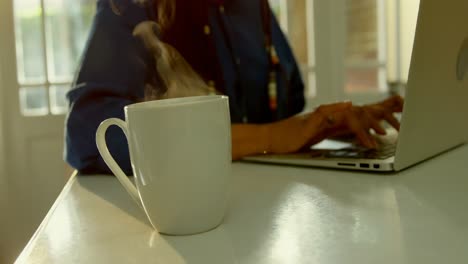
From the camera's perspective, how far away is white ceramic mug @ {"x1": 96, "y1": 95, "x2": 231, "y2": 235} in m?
0.41

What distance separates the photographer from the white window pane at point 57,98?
1700 millimetres

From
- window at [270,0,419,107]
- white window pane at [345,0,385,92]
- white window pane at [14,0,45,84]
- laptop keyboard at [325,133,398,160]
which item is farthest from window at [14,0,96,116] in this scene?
laptop keyboard at [325,133,398,160]

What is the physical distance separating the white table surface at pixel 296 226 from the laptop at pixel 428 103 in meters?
0.03

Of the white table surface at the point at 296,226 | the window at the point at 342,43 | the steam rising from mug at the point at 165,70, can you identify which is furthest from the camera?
the window at the point at 342,43

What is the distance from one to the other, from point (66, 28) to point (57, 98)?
0.23 m

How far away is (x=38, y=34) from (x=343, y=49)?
1033mm

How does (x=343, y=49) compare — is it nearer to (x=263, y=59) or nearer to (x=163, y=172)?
(x=263, y=59)

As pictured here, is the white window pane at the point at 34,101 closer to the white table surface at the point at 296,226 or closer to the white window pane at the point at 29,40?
the white window pane at the point at 29,40

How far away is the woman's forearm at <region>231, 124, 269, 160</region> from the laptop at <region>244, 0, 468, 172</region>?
0.02 m

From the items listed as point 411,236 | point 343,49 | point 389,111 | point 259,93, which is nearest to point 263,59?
point 259,93

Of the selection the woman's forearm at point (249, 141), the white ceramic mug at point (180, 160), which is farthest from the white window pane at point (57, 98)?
the white ceramic mug at point (180, 160)

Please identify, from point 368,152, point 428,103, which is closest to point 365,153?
point 368,152

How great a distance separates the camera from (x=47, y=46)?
5.50ft

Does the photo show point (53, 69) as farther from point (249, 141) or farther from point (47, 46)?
point (249, 141)
